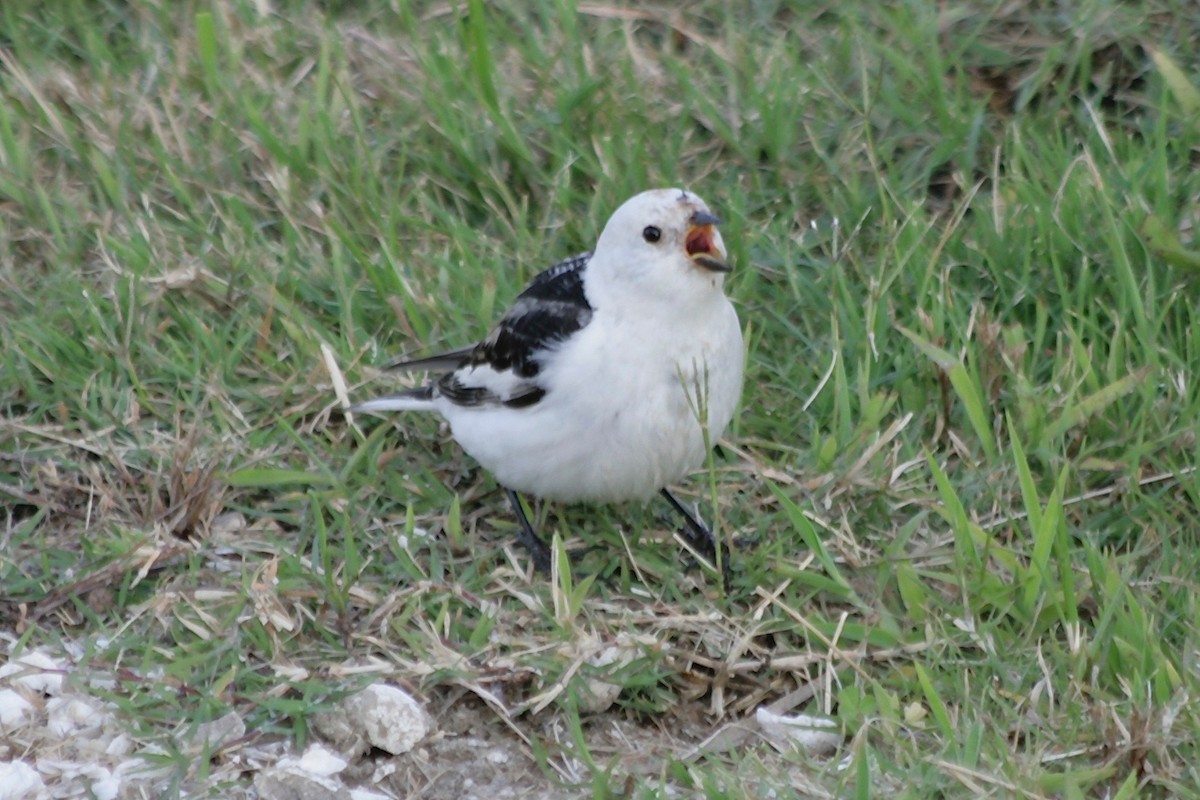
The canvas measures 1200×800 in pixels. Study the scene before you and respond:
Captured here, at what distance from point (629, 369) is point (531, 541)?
1.78 feet

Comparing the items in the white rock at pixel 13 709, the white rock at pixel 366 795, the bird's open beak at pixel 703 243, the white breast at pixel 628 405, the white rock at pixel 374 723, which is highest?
the bird's open beak at pixel 703 243

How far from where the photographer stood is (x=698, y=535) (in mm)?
4008

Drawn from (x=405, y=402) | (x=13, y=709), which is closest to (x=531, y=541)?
(x=405, y=402)

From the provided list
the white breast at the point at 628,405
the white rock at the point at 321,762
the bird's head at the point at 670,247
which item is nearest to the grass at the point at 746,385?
the white rock at the point at 321,762

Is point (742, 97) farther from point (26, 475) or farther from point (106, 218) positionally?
point (26, 475)

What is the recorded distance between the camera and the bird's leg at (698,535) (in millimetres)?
3805

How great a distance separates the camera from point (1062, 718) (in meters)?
3.28

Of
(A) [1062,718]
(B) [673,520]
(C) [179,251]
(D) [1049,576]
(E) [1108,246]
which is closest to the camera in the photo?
(A) [1062,718]

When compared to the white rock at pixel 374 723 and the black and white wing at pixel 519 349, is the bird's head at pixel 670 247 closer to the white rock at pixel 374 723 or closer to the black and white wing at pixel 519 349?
the black and white wing at pixel 519 349

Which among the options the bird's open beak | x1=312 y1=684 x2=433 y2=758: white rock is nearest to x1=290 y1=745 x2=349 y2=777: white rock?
x1=312 y1=684 x2=433 y2=758: white rock

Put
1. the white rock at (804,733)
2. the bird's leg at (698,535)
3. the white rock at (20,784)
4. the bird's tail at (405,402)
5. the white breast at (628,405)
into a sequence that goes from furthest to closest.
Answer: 1. the bird's tail at (405,402)
2. the bird's leg at (698,535)
3. the white breast at (628,405)
4. the white rock at (804,733)
5. the white rock at (20,784)

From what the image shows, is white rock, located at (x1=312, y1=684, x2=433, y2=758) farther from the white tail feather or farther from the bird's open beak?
the bird's open beak

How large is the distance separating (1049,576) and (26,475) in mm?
2425

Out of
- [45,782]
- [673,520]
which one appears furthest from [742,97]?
[45,782]
